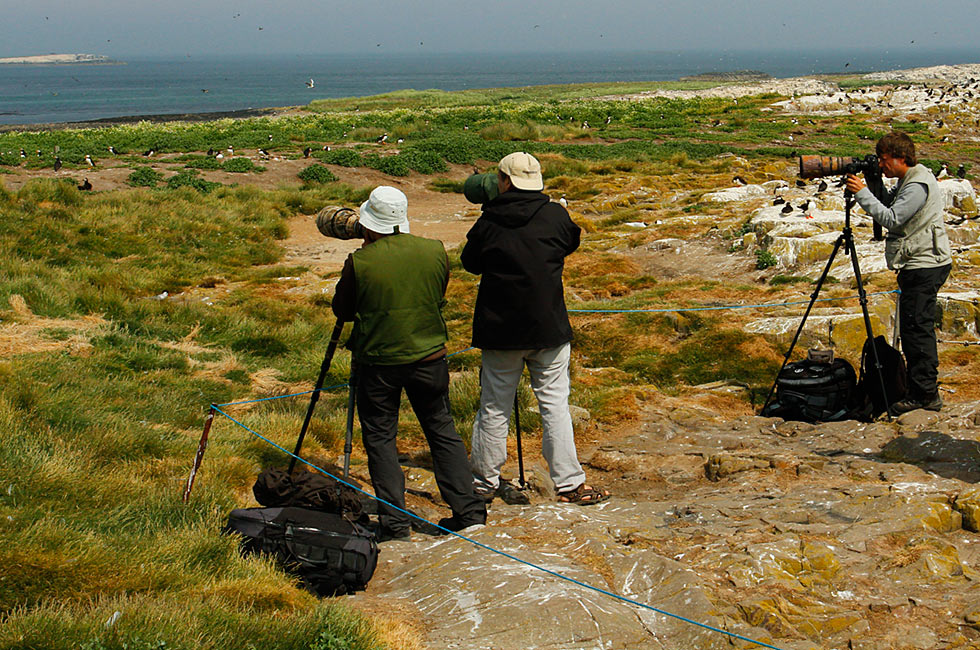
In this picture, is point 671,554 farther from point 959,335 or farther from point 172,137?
point 172,137

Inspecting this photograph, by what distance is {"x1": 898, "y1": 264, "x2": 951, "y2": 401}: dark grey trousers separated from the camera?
6852 millimetres

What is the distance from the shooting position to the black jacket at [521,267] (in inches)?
207

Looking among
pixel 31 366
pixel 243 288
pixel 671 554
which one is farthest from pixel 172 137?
pixel 671 554

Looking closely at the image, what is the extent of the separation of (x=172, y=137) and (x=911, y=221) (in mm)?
27120

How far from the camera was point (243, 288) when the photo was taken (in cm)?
1364

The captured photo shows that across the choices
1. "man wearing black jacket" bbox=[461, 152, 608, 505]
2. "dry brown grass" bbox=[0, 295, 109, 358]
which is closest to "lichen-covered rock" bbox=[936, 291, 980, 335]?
"man wearing black jacket" bbox=[461, 152, 608, 505]

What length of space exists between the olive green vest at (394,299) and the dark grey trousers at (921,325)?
4.07m

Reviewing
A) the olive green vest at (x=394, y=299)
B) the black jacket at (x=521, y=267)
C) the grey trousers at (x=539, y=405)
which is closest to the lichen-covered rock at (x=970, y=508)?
the grey trousers at (x=539, y=405)

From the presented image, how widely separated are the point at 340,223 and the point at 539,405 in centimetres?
171

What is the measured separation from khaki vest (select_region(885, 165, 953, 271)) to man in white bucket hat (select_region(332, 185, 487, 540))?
3.90m

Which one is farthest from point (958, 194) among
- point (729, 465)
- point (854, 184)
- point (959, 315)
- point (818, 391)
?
point (729, 465)

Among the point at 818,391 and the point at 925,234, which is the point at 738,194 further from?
the point at 925,234

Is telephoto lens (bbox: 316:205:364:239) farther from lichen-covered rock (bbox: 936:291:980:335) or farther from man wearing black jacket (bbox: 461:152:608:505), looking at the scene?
lichen-covered rock (bbox: 936:291:980:335)

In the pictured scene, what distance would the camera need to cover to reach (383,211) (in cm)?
501
